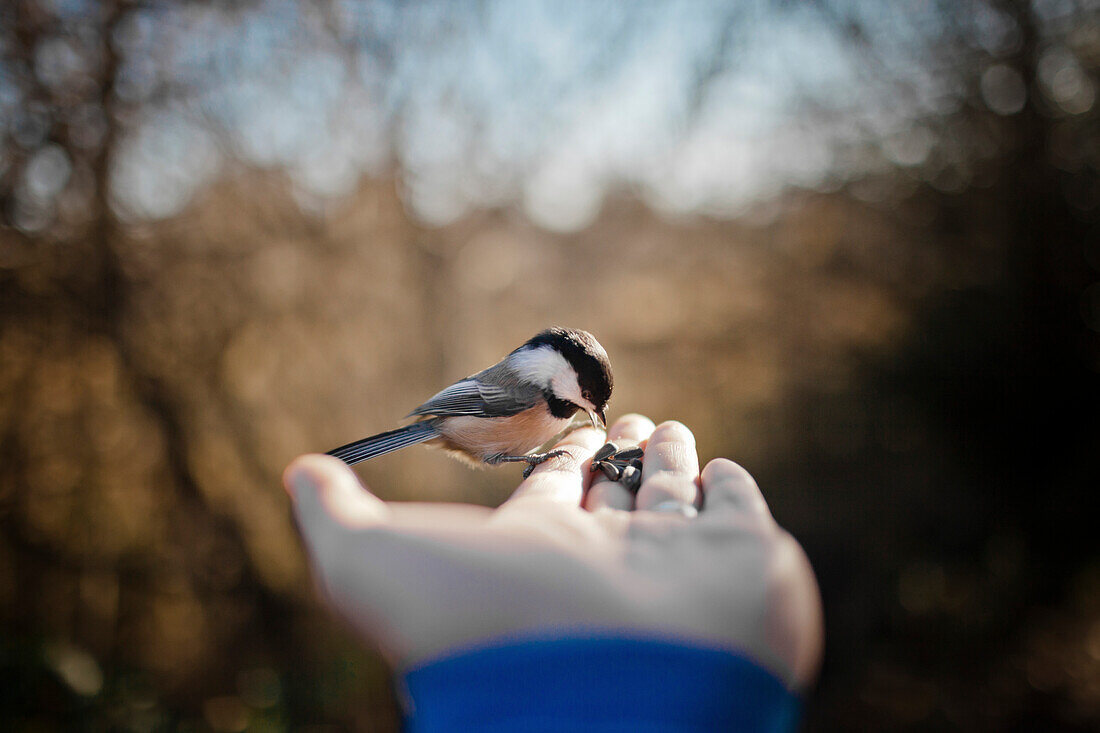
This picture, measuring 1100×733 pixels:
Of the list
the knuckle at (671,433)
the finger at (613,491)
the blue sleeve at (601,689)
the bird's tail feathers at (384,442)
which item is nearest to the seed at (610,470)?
the finger at (613,491)

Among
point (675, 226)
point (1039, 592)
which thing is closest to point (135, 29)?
point (675, 226)

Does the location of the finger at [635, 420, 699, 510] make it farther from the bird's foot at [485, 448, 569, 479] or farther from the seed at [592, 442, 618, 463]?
the bird's foot at [485, 448, 569, 479]

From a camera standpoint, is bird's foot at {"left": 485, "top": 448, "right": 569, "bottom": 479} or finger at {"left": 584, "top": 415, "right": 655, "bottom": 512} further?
bird's foot at {"left": 485, "top": 448, "right": 569, "bottom": 479}

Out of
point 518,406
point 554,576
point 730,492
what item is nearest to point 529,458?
point 518,406

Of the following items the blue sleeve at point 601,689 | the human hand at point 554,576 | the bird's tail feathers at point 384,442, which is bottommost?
the bird's tail feathers at point 384,442

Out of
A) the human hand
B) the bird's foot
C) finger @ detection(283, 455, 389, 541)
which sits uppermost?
finger @ detection(283, 455, 389, 541)

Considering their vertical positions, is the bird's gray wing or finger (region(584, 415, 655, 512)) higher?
the bird's gray wing

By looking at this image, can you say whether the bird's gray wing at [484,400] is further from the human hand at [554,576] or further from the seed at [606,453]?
the human hand at [554,576]

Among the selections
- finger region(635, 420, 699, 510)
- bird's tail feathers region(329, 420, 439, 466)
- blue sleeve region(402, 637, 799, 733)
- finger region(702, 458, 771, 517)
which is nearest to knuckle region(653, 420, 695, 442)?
finger region(635, 420, 699, 510)
